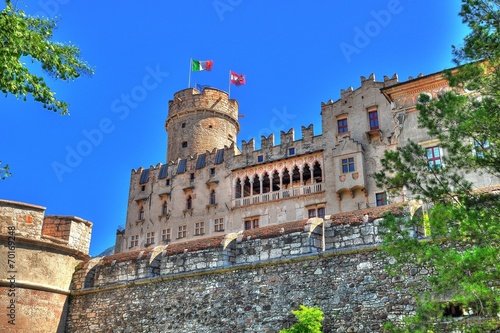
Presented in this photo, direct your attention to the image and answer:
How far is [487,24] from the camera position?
27.6ft

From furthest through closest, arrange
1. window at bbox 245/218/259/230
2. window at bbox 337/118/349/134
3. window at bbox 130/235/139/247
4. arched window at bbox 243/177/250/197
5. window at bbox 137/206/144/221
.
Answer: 1. window at bbox 137/206/144/221
2. window at bbox 130/235/139/247
3. arched window at bbox 243/177/250/197
4. window at bbox 245/218/259/230
5. window at bbox 337/118/349/134

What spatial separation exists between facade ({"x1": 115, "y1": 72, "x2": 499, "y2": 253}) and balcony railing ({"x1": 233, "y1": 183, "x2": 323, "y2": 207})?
2.7 inches

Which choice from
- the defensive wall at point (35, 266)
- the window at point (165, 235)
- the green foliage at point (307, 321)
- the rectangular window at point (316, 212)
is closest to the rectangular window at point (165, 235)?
the window at point (165, 235)

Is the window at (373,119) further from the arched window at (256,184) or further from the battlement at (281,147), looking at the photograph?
the arched window at (256,184)

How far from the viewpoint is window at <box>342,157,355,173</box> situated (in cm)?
3319

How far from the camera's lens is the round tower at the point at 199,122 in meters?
44.4

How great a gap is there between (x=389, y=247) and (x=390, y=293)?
10.3 ft

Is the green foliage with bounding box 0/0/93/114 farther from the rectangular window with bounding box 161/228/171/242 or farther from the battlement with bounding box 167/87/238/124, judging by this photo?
the battlement with bounding box 167/87/238/124

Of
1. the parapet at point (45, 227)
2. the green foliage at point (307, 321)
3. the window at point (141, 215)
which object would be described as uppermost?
the window at point (141, 215)

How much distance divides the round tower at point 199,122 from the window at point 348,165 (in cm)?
1394

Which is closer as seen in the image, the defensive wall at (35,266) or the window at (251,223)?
the defensive wall at (35,266)

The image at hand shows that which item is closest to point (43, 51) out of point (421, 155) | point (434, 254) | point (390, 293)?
point (421, 155)

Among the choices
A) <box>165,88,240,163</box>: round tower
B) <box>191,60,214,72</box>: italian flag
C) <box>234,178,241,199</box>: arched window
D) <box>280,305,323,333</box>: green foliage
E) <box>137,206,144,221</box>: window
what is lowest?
<box>280,305,323,333</box>: green foliage

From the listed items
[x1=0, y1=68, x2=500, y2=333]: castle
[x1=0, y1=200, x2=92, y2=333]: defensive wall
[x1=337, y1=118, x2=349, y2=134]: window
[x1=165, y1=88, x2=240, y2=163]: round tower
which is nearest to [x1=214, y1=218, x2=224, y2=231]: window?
[x1=165, y1=88, x2=240, y2=163]: round tower
